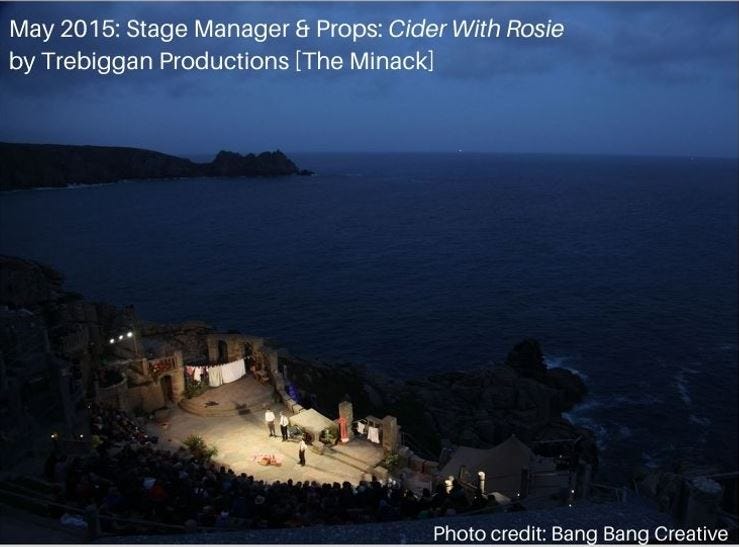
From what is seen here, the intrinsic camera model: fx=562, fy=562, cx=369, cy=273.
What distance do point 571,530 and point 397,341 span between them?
41.7m

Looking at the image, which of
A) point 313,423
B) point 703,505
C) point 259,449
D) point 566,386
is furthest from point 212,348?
point 566,386

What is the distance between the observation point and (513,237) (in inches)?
3937

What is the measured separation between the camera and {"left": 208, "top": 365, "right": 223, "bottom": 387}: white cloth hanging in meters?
26.6

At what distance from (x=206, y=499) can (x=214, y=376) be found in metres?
13.5

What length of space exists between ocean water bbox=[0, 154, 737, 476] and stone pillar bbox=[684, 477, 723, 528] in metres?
25.4

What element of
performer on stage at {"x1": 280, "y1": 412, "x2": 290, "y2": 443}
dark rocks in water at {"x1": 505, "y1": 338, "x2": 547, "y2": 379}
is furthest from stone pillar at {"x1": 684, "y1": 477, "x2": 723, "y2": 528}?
dark rocks in water at {"x1": 505, "y1": 338, "x2": 547, "y2": 379}

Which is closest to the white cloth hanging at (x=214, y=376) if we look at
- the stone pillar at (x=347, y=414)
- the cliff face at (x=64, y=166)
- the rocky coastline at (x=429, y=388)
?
the rocky coastline at (x=429, y=388)

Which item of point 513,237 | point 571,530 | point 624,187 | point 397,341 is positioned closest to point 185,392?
point 571,530

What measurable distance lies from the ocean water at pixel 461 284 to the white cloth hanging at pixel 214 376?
23346 mm

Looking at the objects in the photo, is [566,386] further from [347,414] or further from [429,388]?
[347,414]

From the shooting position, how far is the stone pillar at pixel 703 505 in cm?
1248

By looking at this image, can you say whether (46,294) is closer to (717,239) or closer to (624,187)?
(717,239)

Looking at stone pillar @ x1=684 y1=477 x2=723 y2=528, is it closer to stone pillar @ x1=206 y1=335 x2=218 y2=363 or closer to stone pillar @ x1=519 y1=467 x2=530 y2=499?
stone pillar @ x1=519 y1=467 x2=530 y2=499

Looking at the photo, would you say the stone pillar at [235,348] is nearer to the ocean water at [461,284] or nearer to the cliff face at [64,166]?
the ocean water at [461,284]
